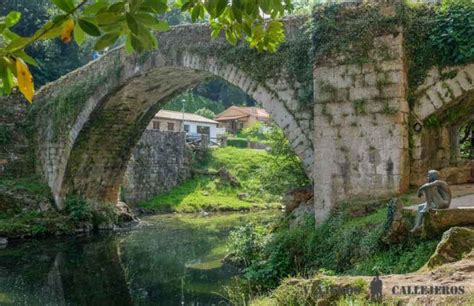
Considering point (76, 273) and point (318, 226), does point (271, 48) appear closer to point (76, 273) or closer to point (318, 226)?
point (318, 226)

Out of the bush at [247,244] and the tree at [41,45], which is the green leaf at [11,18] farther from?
the tree at [41,45]

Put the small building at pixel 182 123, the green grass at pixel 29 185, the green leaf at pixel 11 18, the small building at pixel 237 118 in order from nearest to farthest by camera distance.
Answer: the green leaf at pixel 11 18, the green grass at pixel 29 185, the small building at pixel 182 123, the small building at pixel 237 118

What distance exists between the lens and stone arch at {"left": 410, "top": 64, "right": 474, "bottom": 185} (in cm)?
743

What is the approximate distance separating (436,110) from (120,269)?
6544 mm

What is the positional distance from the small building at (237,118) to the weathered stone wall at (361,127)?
34084 mm

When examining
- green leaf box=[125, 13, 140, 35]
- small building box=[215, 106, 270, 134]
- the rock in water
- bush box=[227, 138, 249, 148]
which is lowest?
the rock in water

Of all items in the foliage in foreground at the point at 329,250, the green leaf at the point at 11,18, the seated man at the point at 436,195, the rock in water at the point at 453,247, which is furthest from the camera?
the foliage in foreground at the point at 329,250

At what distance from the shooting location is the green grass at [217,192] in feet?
69.8

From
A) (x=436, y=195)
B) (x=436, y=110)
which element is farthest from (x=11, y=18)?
(x=436, y=110)

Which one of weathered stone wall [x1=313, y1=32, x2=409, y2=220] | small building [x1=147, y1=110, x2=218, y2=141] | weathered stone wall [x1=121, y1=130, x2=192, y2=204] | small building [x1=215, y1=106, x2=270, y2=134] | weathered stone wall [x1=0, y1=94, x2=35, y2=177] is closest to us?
weathered stone wall [x1=313, y1=32, x2=409, y2=220]

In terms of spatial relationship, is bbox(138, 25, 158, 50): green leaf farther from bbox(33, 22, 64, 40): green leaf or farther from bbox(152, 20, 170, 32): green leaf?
bbox(33, 22, 64, 40): green leaf

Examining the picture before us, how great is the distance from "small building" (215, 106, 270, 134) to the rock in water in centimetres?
3740

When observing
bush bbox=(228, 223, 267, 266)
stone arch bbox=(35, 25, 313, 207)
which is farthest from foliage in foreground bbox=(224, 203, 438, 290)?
stone arch bbox=(35, 25, 313, 207)

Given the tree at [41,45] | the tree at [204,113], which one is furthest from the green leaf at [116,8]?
the tree at [204,113]
